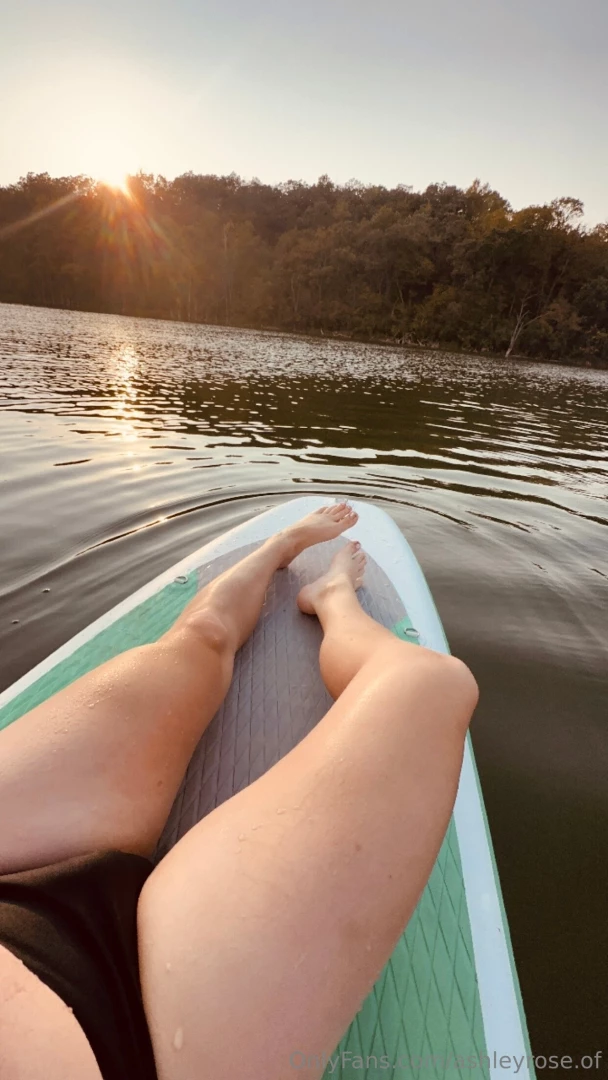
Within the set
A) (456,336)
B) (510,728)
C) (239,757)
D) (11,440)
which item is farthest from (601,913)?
(456,336)

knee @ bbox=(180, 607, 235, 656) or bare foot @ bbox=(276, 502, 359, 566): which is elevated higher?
bare foot @ bbox=(276, 502, 359, 566)

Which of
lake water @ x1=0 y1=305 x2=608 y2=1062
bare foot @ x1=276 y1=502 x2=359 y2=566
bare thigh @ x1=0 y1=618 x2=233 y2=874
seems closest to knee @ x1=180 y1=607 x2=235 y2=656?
bare thigh @ x1=0 y1=618 x2=233 y2=874

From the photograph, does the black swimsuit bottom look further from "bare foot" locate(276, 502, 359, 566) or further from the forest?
the forest

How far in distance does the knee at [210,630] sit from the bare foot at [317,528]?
72 cm

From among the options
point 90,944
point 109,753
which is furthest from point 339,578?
point 90,944

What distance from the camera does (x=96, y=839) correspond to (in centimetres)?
83

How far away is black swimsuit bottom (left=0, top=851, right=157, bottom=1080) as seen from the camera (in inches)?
23.2

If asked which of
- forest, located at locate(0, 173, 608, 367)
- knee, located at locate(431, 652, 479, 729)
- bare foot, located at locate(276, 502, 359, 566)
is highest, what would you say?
forest, located at locate(0, 173, 608, 367)

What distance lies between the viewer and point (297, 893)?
693 millimetres

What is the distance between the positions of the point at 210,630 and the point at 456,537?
2423mm

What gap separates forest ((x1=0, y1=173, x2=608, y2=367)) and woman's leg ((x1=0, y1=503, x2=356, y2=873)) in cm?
3674

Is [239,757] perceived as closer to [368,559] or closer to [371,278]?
[368,559]

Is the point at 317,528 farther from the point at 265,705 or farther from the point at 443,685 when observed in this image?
the point at 443,685

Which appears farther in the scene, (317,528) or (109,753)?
(317,528)
